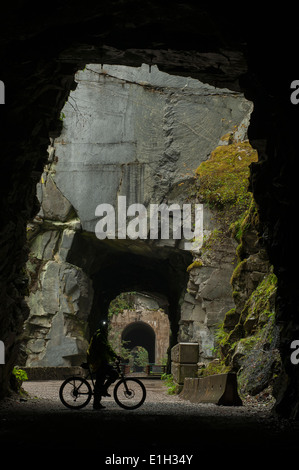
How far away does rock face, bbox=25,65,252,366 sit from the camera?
70.6ft

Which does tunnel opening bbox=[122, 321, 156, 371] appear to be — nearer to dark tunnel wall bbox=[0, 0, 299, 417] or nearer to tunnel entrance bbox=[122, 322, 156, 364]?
tunnel entrance bbox=[122, 322, 156, 364]

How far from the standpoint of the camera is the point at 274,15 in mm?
7031

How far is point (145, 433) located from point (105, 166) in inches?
668

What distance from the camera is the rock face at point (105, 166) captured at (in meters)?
21.5

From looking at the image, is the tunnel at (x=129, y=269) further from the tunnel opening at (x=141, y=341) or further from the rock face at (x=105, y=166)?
the tunnel opening at (x=141, y=341)

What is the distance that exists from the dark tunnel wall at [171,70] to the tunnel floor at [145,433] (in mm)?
1208

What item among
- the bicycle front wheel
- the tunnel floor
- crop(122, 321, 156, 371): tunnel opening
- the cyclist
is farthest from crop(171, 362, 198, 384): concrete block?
crop(122, 321, 156, 371): tunnel opening

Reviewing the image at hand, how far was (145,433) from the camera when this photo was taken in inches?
228

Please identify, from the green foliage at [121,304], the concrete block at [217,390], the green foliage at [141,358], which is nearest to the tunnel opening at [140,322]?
the green foliage at [121,304]

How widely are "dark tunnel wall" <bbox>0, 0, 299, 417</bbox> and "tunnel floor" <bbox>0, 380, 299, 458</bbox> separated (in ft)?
3.96

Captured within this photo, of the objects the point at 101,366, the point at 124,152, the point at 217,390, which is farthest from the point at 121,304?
the point at 101,366

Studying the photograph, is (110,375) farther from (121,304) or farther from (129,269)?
(121,304)
